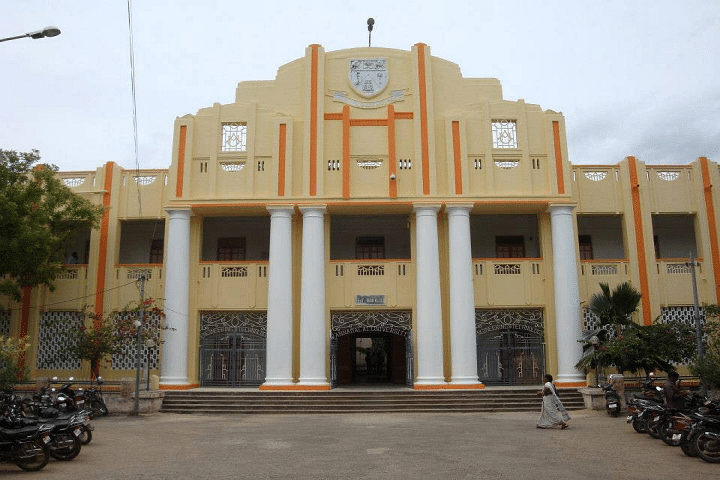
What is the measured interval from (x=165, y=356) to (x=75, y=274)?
5.25 m

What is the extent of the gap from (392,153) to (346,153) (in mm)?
1603

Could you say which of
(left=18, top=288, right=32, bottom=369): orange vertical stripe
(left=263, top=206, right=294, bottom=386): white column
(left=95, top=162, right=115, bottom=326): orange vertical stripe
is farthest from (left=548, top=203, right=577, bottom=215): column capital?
(left=18, top=288, right=32, bottom=369): orange vertical stripe

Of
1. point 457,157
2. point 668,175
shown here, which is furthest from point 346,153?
point 668,175

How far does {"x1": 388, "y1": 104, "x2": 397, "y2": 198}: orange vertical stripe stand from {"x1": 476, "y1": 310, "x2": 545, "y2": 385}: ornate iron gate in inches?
208

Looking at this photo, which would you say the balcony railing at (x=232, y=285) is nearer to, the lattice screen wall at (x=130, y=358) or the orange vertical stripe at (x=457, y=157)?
the lattice screen wall at (x=130, y=358)

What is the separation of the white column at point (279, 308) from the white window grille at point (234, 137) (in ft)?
9.29

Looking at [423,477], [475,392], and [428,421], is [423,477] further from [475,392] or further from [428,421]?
[475,392]

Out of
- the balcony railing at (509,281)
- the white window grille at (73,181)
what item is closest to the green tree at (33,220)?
the white window grille at (73,181)

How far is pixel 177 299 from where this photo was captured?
71.5 ft

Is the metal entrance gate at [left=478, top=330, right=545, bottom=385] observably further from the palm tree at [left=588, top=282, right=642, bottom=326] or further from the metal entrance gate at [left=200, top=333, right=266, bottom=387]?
the metal entrance gate at [left=200, top=333, right=266, bottom=387]

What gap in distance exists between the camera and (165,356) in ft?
70.7

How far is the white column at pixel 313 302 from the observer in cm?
2119

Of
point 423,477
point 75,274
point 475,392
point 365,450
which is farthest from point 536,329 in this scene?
point 75,274

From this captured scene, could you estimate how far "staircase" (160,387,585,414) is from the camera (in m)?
19.2
